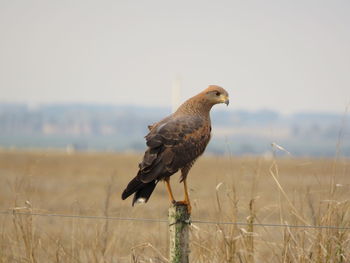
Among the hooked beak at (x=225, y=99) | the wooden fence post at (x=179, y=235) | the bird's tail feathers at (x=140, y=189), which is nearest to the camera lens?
the wooden fence post at (x=179, y=235)

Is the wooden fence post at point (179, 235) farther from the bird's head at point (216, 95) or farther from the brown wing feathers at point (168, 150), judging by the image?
the bird's head at point (216, 95)

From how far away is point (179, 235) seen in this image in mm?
4688

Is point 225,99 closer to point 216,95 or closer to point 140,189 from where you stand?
point 216,95

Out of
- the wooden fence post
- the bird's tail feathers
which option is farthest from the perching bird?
the wooden fence post

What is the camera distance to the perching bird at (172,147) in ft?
17.1

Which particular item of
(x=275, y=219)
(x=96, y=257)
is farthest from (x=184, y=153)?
(x=275, y=219)

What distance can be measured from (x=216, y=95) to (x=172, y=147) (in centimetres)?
97

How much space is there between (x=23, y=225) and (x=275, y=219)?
14.0m

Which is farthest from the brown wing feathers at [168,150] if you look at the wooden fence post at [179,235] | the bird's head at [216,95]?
the wooden fence post at [179,235]

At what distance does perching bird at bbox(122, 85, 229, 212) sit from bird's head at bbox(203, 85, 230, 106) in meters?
0.08

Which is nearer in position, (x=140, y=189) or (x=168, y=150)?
(x=140, y=189)

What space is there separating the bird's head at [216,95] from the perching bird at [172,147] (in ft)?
0.28

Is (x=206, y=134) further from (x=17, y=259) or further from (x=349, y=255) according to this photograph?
(x=17, y=259)

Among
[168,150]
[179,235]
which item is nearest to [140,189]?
[168,150]
